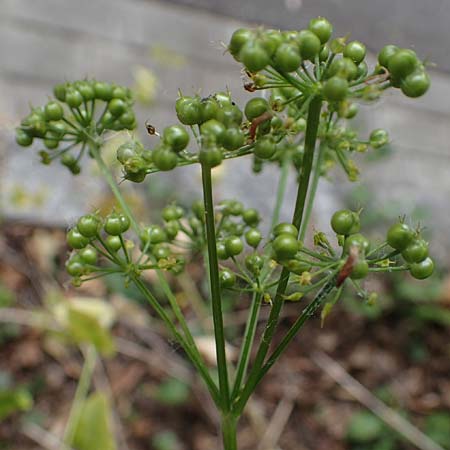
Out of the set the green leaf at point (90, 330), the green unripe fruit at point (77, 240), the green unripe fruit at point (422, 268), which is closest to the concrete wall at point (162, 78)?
the green leaf at point (90, 330)

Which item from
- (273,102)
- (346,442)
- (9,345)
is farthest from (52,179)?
(273,102)

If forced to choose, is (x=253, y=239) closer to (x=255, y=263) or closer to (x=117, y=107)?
(x=255, y=263)

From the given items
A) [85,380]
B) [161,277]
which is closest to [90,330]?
[85,380]

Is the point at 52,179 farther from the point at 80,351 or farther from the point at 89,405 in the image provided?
the point at 89,405

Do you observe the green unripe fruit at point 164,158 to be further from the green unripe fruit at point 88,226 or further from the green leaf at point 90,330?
the green leaf at point 90,330

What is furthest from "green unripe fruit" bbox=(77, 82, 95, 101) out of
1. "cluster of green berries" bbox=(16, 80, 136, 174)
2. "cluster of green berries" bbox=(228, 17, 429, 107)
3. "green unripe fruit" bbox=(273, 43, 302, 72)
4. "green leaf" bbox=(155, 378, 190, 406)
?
"green leaf" bbox=(155, 378, 190, 406)
